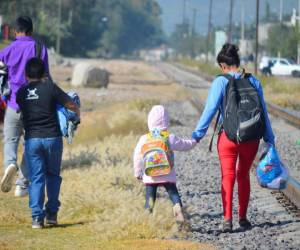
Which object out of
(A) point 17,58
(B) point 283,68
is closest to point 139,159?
(A) point 17,58

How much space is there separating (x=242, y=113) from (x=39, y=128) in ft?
6.51

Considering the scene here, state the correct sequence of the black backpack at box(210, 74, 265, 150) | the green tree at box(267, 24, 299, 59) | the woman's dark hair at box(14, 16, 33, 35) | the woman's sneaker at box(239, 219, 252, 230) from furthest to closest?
1. the green tree at box(267, 24, 299, 59)
2. the woman's dark hair at box(14, 16, 33, 35)
3. the woman's sneaker at box(239, 219, 252, 230)
4. the black backpack at box(210, 74, 265, 150)

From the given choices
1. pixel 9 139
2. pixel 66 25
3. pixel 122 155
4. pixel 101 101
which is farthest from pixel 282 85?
pixel 66 25

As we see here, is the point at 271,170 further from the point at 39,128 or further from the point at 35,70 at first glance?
the point at 35,70

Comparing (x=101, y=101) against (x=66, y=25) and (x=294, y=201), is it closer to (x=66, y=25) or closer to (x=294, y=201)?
(x=294, y=201)

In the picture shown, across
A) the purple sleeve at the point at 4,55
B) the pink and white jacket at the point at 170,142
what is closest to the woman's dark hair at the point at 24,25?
the purple sleeve at the point at 4,55

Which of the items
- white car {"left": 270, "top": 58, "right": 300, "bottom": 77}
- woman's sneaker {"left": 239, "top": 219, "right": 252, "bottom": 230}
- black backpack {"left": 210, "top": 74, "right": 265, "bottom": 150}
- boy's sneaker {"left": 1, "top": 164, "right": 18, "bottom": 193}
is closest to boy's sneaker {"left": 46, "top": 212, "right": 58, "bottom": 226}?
boy's sneaker {"left": 1, "top": 164, "right": 18, "bottom": 193}

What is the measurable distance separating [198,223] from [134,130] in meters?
10.5

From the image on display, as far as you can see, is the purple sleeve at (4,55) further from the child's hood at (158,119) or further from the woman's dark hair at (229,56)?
the woman's dark hair at (229,56)

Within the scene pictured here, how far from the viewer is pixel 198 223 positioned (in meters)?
9.70

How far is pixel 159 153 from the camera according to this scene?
9.08m

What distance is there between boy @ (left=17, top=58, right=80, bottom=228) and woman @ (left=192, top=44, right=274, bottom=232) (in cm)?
141

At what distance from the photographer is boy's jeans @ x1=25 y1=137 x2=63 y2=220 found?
9.66m

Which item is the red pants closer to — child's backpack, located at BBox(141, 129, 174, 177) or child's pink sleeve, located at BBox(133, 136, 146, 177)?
child's backpack, located at BBox(141, 129, 174, 177)
